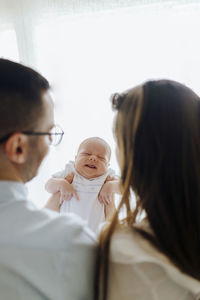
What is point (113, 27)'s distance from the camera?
1.85 metres

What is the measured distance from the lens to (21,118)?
75 cm

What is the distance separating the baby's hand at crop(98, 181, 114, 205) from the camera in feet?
5.25

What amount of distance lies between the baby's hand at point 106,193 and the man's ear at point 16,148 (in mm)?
934

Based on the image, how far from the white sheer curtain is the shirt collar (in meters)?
1.08

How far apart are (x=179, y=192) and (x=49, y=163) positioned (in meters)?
1.55

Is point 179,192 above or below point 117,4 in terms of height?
below

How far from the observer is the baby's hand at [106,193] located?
1600 millimetres

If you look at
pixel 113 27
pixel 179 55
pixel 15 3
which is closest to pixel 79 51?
pixel 113 27

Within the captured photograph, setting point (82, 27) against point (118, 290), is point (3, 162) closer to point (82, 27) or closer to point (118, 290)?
point (118, 290)

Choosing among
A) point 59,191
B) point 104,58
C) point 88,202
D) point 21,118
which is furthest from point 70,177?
point 21,118

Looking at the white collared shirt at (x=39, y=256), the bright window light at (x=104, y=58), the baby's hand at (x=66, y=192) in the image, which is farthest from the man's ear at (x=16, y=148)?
the bright window light at (x=104, y=58)

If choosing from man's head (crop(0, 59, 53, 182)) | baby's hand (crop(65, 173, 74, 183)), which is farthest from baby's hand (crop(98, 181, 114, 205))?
man's head (crop(0, 59, 53, 182))

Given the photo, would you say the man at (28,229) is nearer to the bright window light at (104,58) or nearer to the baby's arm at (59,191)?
the baby's arm at (59,191)

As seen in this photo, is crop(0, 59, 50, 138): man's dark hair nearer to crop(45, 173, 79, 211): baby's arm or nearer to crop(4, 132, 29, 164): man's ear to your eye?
crop(4, 132, 29, 164): man's ear
